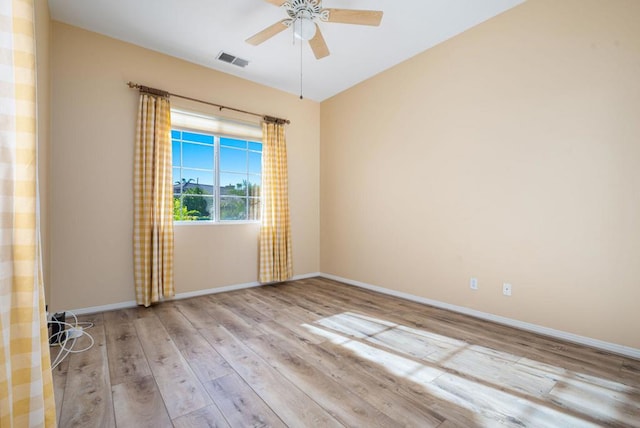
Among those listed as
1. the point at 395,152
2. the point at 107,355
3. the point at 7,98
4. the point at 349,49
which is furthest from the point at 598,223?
the point at 107,355

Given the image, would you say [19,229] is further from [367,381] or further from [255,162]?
[255,162]

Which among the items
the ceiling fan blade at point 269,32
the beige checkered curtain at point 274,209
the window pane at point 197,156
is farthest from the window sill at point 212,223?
the ceiling fan blade at point 269,32

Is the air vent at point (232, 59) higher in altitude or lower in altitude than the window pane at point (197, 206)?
higher

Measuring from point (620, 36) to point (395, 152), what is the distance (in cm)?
208

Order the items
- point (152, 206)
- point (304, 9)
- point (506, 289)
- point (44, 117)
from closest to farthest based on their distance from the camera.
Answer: point (304, 9)
point (44, 117)
point (506, 289)
point (152, 206)

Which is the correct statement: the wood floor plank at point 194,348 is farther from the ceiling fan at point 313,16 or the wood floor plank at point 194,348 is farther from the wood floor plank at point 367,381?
the ceiling fan at point 313,16

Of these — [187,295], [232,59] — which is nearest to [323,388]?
[187,295]

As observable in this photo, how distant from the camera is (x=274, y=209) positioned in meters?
4.16

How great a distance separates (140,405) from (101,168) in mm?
2483

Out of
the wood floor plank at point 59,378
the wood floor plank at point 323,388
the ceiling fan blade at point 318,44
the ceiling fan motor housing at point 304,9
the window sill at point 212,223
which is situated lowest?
the wood floor plank at point 323,388

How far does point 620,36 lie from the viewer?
2.16 meters

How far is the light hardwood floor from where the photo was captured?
149 cm

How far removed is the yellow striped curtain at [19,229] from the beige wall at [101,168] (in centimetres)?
246

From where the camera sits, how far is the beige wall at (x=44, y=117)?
2.21m
